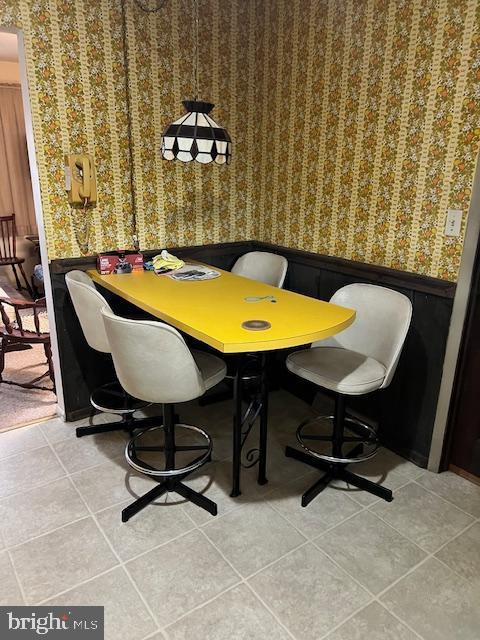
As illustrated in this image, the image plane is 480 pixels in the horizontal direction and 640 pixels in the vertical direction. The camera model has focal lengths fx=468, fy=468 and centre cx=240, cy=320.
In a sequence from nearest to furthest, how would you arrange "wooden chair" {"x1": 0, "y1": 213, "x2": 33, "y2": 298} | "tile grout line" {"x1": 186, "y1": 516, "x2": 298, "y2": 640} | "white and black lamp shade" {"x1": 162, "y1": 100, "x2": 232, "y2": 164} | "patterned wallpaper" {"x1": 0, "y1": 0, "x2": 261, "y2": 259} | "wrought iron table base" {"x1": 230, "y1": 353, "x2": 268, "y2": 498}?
1. "tile grout line" {"x1": 186, "y1": 516, "x2": 298, "y2": 640}
2. "wrought iron table base" {"x1": 230, "y1": 353, "x2": 268, "y2": 498}
3. "white and black lamp shade" {"x1": 162, "y1": 100, "x2": 232, "y2": 164}
4. "patterned wallpaper" {"x1": 0, "y1": 0, "x2": 261, "y2": 259}
5. "wooden chair" {"x1": 0, "y1": 213, "x2": 33, "y2": 298}

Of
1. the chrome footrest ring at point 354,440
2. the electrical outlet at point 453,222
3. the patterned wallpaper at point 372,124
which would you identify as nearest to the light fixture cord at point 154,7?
the patterned wallpaper at point 372,124

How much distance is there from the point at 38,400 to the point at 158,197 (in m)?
1.69

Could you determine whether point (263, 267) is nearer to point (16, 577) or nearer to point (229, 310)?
point (229, 310)

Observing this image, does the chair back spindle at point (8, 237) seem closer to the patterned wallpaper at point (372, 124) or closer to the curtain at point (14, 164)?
the curtain at point (14, 164)

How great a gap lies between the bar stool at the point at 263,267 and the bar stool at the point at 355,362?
2.24 feet

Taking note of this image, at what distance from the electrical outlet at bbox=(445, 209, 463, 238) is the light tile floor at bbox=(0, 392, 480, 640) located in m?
1.27

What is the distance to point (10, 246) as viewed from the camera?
19.3 ft

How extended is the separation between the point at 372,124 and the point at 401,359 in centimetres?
131

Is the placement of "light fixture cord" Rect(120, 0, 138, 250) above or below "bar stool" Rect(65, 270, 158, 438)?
above

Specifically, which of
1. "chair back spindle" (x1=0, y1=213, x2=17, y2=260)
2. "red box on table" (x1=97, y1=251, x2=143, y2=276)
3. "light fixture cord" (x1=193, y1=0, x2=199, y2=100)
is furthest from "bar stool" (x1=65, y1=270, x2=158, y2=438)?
"chair back spindle" (x1=0, y1=213, x2=17, y2=260)

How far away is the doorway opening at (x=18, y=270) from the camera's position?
3.51 metres

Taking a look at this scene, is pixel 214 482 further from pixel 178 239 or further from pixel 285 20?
pixel 285 20

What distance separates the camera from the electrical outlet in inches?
88.0

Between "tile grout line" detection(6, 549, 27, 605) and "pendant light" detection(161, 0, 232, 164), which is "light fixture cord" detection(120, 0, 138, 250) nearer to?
"pendant light" detection(161, 0, 232, 164)
